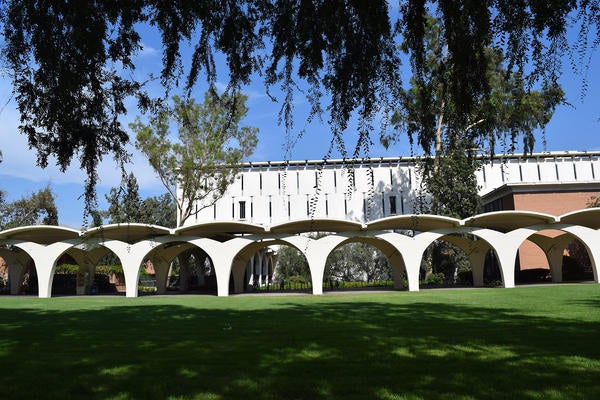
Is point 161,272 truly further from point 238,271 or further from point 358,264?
point 358,264

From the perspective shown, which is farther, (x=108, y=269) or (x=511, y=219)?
(x=108, y=269)

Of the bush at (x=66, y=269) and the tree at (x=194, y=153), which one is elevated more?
the tree at (x=194, y=153)

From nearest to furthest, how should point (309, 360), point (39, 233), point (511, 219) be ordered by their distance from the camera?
point (309, 360) < point (511, 219) < point (39, 233)

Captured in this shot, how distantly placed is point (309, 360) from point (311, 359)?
85 millimetres

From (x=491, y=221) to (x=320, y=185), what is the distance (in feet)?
97.8

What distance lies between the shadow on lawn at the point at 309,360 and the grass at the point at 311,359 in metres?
0.02

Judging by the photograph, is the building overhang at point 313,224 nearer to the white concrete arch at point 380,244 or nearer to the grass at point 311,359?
the white concrete arch at point 380,244

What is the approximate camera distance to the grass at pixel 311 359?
18.8 ft

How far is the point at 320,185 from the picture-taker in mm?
4793

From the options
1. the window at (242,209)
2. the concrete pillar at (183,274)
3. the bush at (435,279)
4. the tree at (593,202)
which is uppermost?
the window at (242,209)

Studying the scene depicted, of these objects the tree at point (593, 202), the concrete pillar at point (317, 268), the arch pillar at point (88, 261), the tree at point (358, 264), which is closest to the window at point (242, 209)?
the tree at point (358, 264)

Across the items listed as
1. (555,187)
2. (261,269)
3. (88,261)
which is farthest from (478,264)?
(88,261)

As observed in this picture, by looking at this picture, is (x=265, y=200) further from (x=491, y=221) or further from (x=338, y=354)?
(x=338, y=354)

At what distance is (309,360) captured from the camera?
24.5 feet
